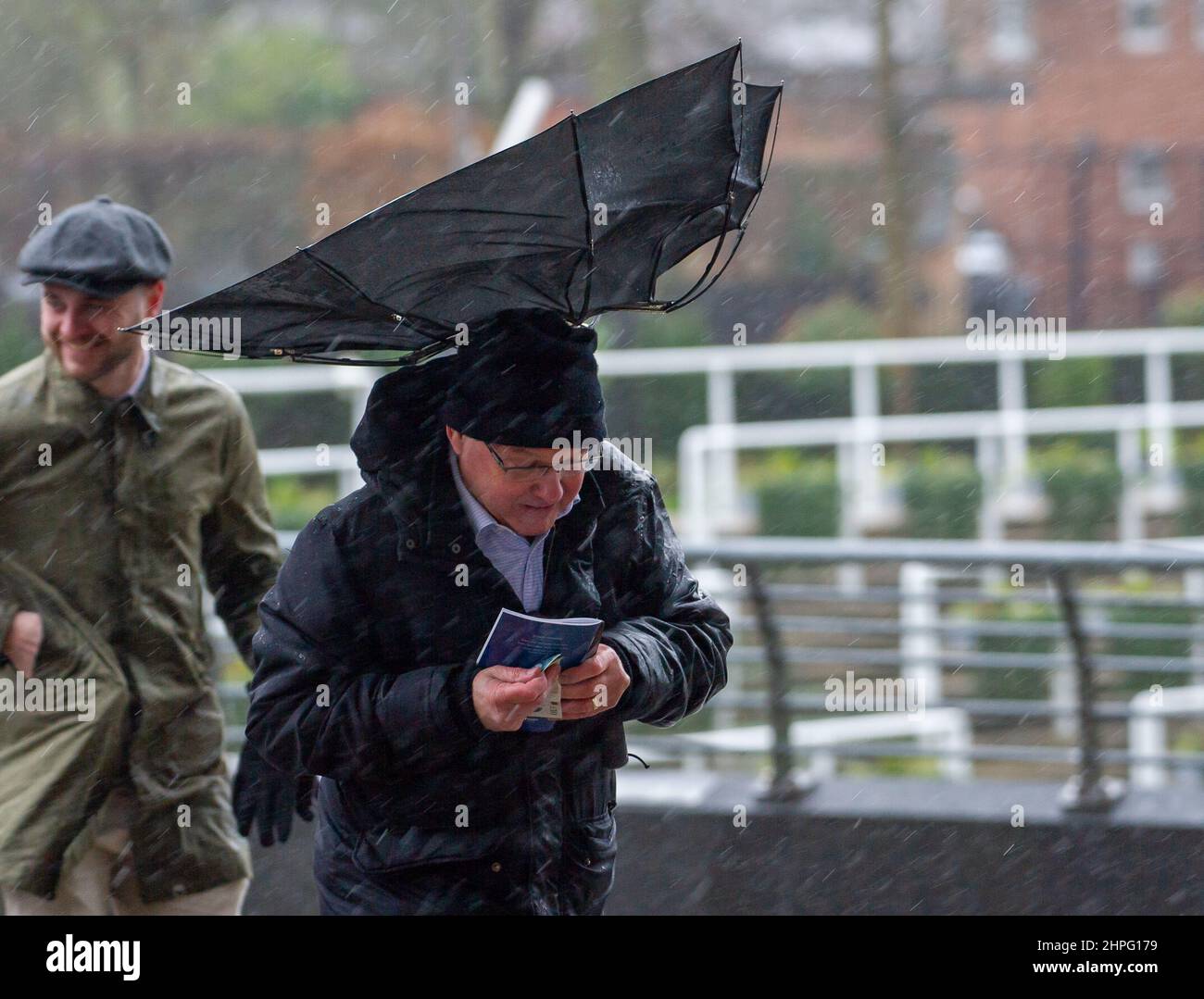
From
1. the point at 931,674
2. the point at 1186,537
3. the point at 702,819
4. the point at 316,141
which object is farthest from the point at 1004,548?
the point at 316,141

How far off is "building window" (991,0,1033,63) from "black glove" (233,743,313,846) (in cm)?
2473

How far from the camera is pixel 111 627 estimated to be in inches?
166

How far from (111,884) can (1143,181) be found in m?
26.5

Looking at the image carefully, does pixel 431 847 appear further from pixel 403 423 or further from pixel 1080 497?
pixel 1080 497

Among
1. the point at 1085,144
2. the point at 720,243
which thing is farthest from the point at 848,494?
the point at 1085,144

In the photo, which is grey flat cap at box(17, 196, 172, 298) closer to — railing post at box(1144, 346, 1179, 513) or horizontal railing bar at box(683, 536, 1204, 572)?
horizontal railing bar at box(683, 536, 1204, 572)

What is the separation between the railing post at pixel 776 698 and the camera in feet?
22.5

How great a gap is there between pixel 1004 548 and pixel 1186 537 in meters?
8.90

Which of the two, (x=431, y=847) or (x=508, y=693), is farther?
(x=431, y=847)

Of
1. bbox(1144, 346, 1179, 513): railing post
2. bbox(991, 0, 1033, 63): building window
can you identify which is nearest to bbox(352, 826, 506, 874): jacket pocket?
bbox(1144, 346, 1179, 513): railing post

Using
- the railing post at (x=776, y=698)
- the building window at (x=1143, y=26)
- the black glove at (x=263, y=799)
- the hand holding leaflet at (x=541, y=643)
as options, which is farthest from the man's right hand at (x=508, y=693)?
the building window at (x=1143, y=26)

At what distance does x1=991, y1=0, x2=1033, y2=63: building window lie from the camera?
26.6 metres
